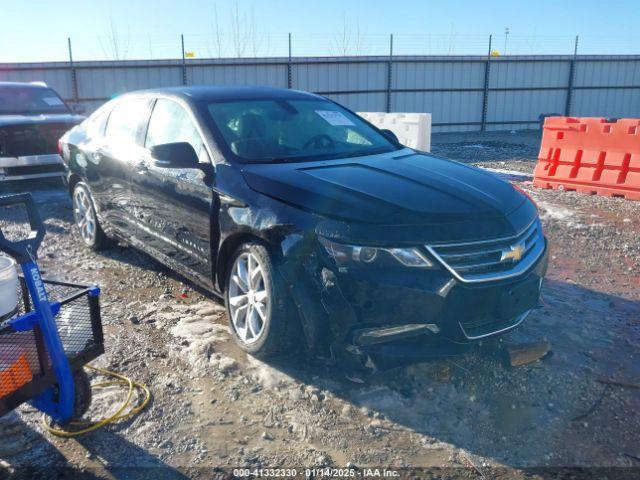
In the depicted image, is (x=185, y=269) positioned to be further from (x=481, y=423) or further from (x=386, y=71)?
(x=386, y=71)

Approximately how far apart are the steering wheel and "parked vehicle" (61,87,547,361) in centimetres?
2

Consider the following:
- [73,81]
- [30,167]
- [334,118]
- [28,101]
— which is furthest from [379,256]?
[73,81]

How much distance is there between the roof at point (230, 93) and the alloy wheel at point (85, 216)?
65.4 inches

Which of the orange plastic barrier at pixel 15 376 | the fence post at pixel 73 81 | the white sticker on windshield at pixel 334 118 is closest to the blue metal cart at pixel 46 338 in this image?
the orange plastic barrier at pixel 15 376

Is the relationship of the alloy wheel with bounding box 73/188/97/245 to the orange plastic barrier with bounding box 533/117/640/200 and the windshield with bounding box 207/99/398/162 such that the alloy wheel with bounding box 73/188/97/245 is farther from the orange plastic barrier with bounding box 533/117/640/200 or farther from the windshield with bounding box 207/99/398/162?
the orange plastic barrier with bounding box 533/117/640/200

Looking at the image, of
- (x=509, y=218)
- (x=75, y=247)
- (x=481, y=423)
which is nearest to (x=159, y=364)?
(x=481, y=423)

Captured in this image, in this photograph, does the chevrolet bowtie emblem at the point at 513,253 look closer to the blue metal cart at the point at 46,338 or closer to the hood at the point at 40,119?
the blue metal cart at the point at 46,338

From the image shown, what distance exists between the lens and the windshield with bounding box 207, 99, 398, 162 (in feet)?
13.0

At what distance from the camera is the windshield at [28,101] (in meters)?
9.27

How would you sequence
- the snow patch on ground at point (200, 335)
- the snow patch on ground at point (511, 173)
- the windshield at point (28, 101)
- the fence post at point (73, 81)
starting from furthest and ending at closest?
the fence post at point (73, 81)
the snow patch on ground at point (511, 173)
the windshield at point (28, 101)
the snow patch on ground at point (200, 335)

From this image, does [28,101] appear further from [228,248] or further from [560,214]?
[560,214]

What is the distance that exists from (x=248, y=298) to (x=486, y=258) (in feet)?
4.76

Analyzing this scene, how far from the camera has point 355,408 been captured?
3166 millimetres

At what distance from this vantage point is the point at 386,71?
64.8 ft
